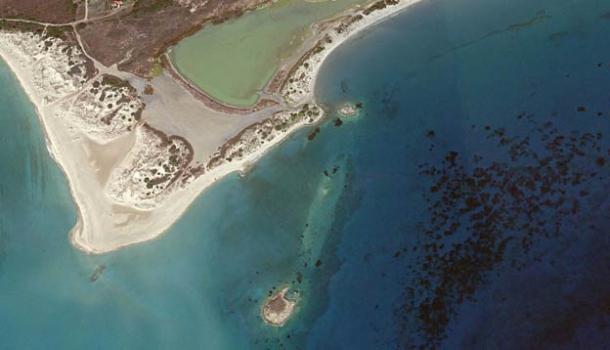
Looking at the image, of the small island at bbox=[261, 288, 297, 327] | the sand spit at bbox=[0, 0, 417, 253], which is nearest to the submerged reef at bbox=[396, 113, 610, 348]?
the small island at bbox=[261, 288, 297, 327]

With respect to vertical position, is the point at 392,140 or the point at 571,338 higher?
the point at 392,140

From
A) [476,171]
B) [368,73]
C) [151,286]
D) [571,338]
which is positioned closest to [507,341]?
[571,338]

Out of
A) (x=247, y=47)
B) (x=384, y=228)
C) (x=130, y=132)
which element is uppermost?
(x=247, y=47)

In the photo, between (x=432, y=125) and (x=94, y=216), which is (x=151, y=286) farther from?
(x=432, y=125)

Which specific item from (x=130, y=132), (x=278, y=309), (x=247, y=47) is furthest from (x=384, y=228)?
(x=130, y=132)

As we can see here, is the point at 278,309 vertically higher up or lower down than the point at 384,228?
lower down

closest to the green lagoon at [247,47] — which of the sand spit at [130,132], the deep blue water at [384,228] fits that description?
the sand spit at [130,132]

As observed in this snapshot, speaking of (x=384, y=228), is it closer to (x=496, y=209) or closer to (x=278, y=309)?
(x=496, y=209)
